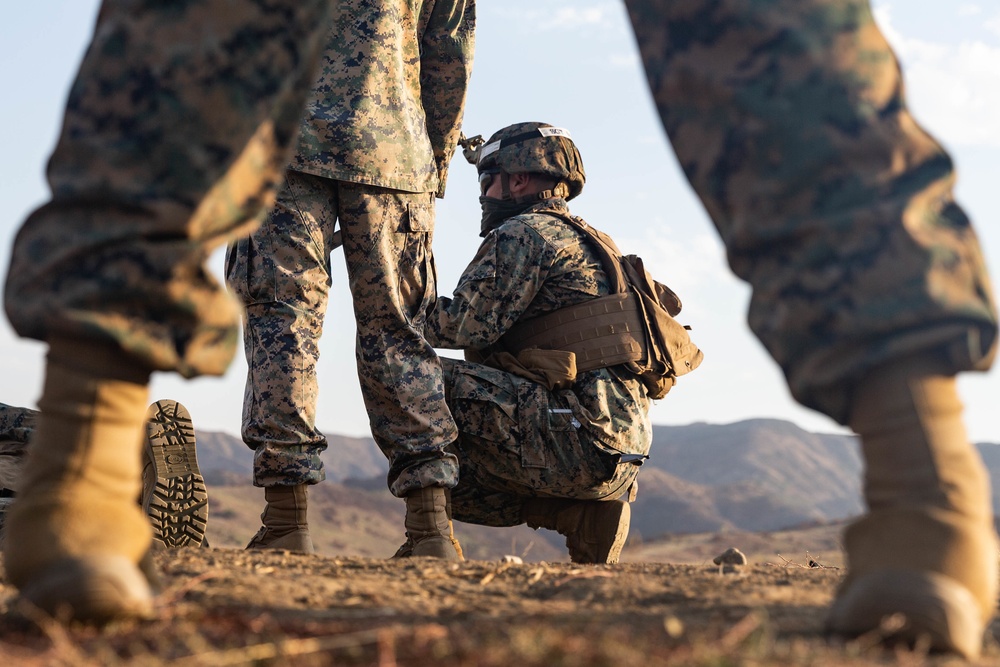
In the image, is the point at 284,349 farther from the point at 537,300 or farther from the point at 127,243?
the point at 127,243

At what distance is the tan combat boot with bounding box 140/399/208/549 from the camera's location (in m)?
3.63

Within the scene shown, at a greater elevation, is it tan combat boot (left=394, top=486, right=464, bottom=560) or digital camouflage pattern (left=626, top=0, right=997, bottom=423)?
digital camouflage pattern (left=626, top=0, right=997, bottom=423)

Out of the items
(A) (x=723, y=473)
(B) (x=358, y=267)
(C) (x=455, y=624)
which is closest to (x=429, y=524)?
(B) (x=358, y=267)

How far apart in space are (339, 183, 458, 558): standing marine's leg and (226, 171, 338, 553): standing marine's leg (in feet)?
0.44

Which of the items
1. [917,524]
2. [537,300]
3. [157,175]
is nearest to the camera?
[917,524]

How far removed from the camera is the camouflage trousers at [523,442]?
13.9ft

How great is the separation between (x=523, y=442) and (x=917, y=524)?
9.81ft

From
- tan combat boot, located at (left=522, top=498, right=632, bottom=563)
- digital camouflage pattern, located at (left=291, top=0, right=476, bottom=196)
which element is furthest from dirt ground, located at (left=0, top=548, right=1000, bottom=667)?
tan combat boot, located at (left=522, top=498, right=632, bottom=563)

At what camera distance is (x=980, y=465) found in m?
1.36

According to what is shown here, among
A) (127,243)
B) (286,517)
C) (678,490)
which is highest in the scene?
(127,243)

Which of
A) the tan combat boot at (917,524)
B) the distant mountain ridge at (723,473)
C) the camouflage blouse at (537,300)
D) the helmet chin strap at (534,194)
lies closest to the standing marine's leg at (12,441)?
the camouflage blouse at (537,300)

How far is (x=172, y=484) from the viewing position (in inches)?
144

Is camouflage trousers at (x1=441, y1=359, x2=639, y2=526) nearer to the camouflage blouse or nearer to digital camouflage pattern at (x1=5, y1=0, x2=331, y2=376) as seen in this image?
the camouflage blouse

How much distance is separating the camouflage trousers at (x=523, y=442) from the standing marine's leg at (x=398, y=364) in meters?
0.74
